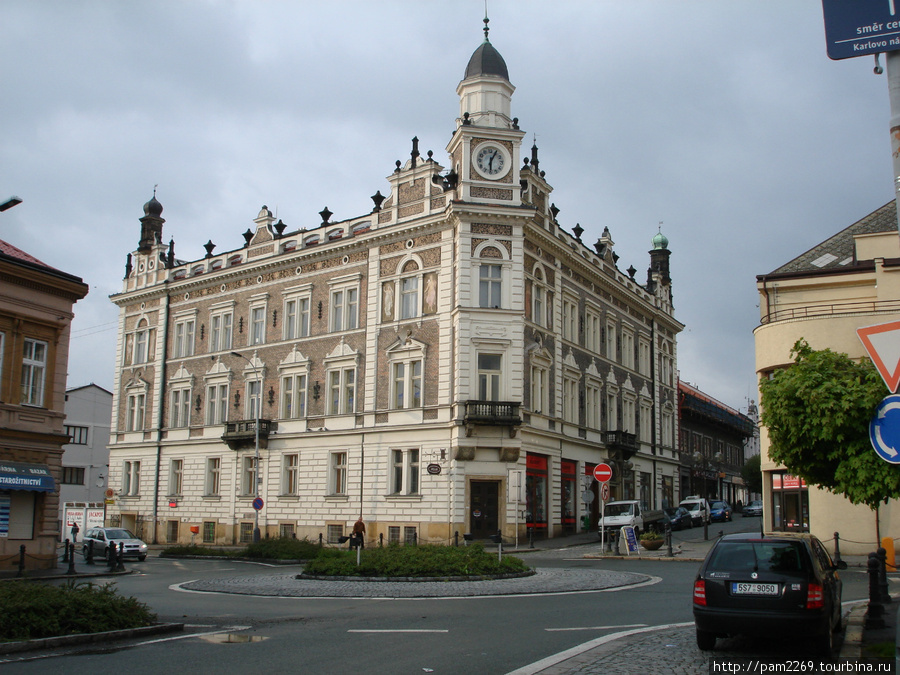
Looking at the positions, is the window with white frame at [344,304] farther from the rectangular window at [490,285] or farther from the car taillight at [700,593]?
the car taillight at [700,593]

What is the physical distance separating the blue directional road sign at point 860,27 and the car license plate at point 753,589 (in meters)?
5.99

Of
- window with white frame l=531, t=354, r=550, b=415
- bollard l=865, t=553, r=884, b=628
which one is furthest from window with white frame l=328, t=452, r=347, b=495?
bollard l=865, t=553, r=884, b=628

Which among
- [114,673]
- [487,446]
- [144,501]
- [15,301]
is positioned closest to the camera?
[114,673]

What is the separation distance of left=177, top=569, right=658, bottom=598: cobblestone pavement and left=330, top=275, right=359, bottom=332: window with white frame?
883 inches

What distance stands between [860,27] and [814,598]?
6.19 metres

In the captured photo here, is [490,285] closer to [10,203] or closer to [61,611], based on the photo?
[10,203]

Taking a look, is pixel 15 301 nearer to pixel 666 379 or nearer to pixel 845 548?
pixel 845 548

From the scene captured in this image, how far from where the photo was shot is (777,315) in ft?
111

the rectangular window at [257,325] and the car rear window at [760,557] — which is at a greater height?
the rectangular window at [257,325]

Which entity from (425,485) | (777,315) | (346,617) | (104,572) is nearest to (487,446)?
(425,485)

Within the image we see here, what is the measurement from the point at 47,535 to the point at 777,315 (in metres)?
27.0

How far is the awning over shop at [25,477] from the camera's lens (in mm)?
26234

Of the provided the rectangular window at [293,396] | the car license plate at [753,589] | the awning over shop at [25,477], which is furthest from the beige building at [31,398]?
the car license plate at [753,589]

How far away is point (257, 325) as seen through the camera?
49156 millimetres
